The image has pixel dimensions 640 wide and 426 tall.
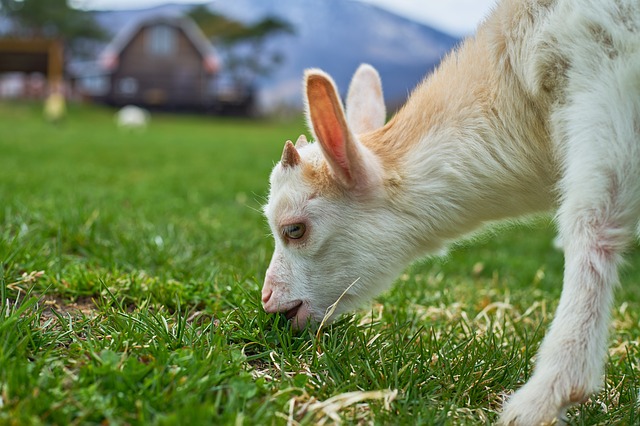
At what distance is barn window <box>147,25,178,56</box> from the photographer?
5600cm

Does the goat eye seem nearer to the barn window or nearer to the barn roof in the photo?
the barn roof

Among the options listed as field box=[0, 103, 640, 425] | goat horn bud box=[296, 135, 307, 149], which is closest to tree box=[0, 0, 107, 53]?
field box=[0, 103, 640, 425]

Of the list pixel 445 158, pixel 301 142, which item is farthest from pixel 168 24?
pixel 445 158

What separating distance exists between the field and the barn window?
5187 centimetres

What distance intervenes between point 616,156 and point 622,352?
162 cm

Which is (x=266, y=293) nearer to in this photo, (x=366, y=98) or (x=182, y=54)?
(x=366, y=98)

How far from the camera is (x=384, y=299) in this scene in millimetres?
4363

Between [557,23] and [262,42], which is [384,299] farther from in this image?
[262,42]

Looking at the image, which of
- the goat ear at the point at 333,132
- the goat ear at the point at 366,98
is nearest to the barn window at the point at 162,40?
the goat ear at the point at 366,98

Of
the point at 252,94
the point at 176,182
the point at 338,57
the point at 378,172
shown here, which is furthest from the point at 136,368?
the point at 252,94

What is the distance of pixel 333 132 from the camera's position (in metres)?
3.12

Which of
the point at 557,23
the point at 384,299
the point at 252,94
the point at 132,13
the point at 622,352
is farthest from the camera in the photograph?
the point at 132,13

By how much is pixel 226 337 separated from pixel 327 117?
985 millimetres

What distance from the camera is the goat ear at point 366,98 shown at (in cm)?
405
